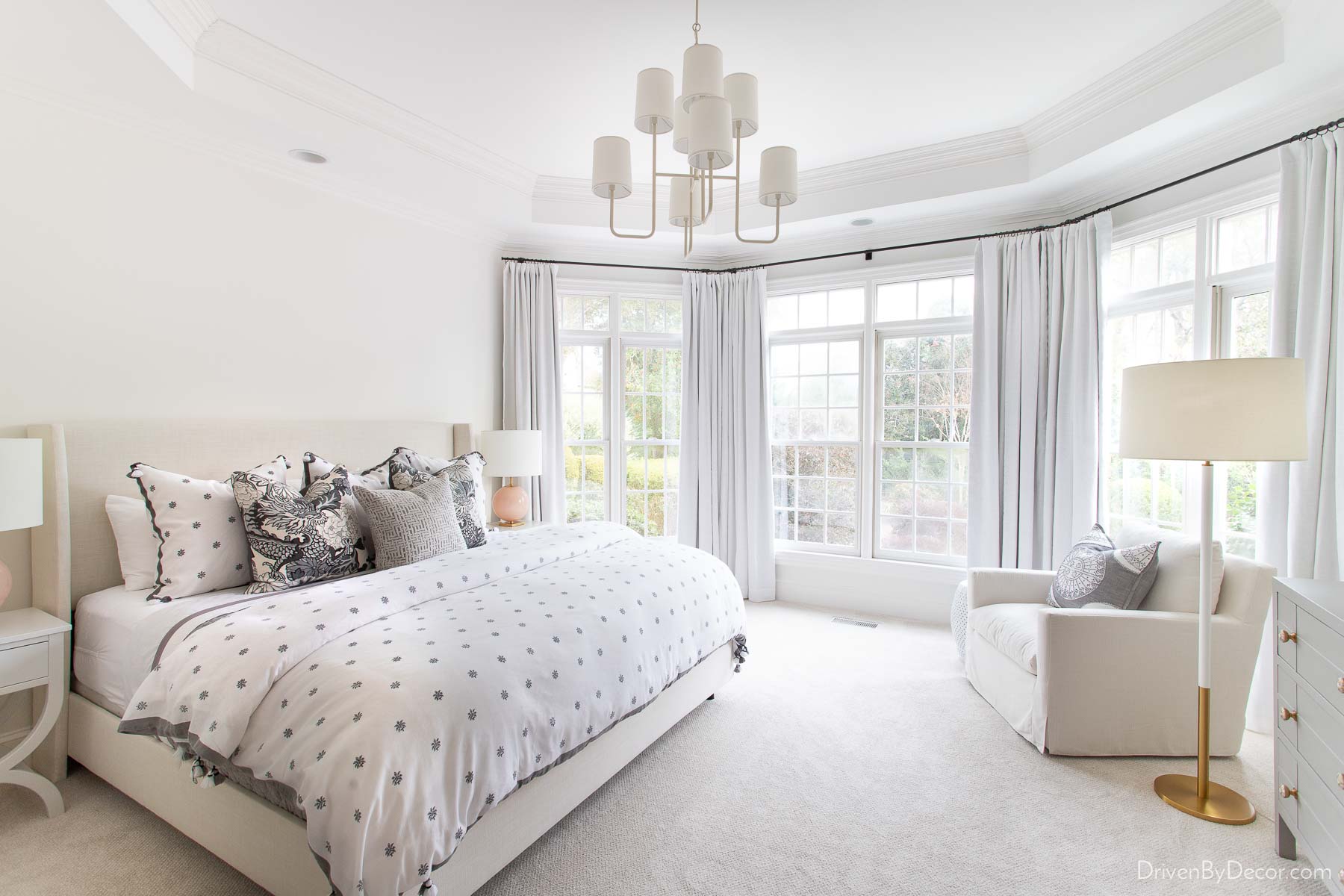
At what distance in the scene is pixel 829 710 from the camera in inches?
114

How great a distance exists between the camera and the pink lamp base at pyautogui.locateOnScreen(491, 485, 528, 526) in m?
4.02

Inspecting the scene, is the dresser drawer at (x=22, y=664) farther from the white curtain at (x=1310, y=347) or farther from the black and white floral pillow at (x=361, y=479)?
the white curtain at (x=1310, y=347)

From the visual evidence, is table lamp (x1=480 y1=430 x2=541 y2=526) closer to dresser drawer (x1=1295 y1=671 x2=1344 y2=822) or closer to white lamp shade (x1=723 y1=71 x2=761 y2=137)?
white lamp shade (x1=723 y1=71 x2=761 y2=137)

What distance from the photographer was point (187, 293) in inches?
111

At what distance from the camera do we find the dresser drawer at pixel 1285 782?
69.9 inches

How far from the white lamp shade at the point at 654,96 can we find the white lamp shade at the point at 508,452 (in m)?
2.23

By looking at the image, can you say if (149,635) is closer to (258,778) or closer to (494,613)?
(258,778)

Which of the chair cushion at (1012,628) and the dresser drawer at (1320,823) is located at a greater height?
the chair cushion at (1012,628)

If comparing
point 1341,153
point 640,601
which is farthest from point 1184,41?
point 640,601

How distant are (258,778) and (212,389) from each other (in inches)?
81.7

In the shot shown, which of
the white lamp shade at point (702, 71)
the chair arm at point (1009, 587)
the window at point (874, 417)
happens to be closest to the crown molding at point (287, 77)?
the white lamp shade at point (702, 71)

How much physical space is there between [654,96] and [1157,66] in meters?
2.25

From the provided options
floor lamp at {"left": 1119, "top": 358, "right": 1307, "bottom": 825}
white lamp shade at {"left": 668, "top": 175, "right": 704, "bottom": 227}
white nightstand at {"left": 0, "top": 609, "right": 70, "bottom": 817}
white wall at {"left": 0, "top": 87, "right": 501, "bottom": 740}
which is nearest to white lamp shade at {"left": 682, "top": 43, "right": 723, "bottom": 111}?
white lamp shade at {"left": 668, "top": 175, "right": 704, "bottom": 227}

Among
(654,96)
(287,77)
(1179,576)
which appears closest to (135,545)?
(287,77)
